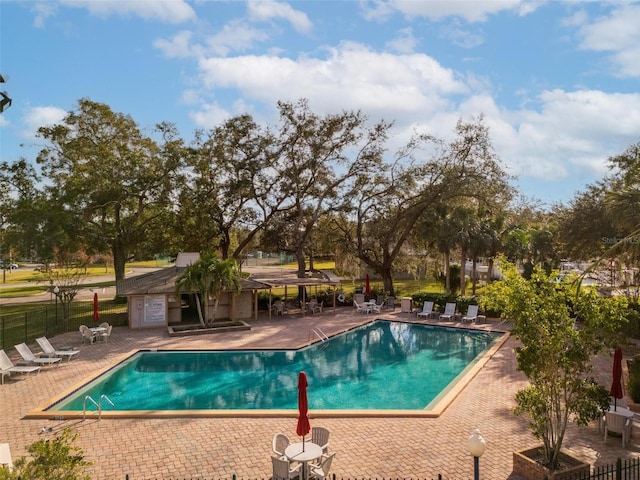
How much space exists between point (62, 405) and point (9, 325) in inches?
571

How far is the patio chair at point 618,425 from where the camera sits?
10.5m

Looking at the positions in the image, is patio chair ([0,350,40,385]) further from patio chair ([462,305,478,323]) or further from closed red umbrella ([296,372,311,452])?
patio chair ([462,305,478,323])

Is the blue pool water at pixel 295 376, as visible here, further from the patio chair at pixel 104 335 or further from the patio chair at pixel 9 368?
the patio chair at pixel 104 335

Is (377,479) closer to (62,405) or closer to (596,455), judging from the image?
(596,455)

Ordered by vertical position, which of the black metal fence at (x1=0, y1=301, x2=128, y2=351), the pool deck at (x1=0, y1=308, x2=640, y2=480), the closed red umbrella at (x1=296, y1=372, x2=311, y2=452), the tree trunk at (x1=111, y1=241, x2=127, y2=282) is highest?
the tree trunk at (x1=111, y1=241, x2=127, y2=282)

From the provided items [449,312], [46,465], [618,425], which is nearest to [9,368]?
[46,465]

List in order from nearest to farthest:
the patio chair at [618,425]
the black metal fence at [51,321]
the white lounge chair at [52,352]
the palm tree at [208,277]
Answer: the patio chair at [618,425]
the white lounge chair at [52,352]
the black metal fence at [51,321]
the palm tree at [208,277]

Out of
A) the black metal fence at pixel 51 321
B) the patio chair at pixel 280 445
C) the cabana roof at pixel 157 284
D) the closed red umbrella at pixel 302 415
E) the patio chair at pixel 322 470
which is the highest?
the cabana roof at pixel 157 284

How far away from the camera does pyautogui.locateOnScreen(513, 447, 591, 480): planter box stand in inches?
348

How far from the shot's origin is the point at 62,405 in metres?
14.2

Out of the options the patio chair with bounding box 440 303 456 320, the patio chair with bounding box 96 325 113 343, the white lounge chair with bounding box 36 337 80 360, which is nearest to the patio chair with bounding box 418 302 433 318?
the patio chair with bounding box 440 303 456 320

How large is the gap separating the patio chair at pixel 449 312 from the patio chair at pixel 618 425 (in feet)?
53.2

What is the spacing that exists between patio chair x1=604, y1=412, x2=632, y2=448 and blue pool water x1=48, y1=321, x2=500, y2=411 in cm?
493

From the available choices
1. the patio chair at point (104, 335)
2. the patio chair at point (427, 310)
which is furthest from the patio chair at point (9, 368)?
the patio chair at point (427, 310)
